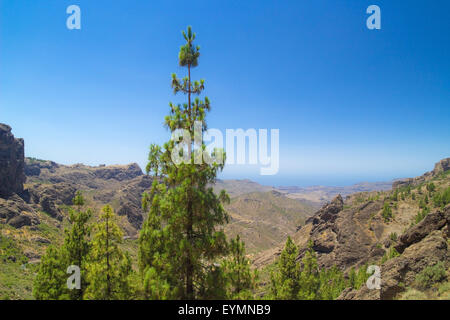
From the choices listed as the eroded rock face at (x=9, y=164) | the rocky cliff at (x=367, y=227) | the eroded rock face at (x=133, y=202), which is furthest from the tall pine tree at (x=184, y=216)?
the eroded rock face at (x=133, y=202)

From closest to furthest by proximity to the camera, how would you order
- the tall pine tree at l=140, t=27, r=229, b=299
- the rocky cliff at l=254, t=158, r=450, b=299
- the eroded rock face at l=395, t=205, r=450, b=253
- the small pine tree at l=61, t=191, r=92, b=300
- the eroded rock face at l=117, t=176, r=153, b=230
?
1. the tall pine tree at l=140, t=27, r=229, b=299
2. the small pine tree at l=61, t=191, r=92, b=300
3. the eroded rock face at l=395, t=205, r=450, b=253
4. the rocky cliff at l=254, t=158, r=450, b=299
5. the eroded rock face at l=117, t=176, r=153, b=230

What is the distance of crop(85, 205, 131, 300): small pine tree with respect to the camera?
32.6ft

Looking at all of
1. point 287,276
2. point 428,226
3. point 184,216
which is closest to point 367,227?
point 428,226

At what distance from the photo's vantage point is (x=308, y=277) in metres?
17.7

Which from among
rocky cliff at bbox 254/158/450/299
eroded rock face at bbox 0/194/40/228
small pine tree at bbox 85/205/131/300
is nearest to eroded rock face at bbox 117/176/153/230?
eroded rock face at bbox 0/194/40/228

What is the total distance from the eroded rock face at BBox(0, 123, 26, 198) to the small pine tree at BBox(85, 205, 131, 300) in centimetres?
11059

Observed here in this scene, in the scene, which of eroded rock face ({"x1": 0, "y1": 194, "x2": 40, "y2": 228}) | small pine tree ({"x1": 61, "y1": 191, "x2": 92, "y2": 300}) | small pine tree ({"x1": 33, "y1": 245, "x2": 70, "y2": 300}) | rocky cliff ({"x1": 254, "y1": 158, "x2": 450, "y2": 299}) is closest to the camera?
small pine tree ({"x1": 33, "y1": 245, "x2": 70, "y2": 300})

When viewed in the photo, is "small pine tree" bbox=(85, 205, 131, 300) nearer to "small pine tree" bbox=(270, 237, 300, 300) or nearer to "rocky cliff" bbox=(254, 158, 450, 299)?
"small pine tree" bbox=(270, 237, 300, 300)

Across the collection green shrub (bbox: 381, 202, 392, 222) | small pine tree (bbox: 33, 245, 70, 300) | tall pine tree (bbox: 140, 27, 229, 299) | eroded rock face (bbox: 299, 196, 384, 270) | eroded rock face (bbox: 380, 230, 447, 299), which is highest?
tall pine tree (bbox: 140, 27, 229, 299)

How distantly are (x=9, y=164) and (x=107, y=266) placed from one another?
120m

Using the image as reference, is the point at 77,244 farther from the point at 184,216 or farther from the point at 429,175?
the point at 429,175
